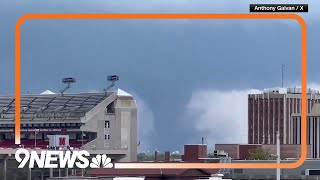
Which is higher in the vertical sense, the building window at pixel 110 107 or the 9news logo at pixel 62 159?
the building window at pixel 110 107

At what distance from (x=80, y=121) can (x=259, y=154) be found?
980 cm

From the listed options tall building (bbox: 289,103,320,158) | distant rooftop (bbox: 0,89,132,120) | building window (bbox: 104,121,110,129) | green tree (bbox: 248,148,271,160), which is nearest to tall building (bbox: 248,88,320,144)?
tall building (bbox: 289,103,320,158)

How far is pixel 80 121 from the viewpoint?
64.9m

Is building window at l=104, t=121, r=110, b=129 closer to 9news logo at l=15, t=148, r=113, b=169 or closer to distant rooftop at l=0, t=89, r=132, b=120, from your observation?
distant rooftop at l=0, t=89, r=132, b=120

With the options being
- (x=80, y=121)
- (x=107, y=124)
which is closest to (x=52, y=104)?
(x=80, y=121)

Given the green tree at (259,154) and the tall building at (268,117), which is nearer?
the green tree at (259,154)

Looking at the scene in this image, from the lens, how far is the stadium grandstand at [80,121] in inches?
2363

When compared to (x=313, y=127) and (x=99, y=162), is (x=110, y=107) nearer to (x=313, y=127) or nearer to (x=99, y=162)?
(x=313, y=127)

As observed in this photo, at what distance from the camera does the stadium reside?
60.0 m

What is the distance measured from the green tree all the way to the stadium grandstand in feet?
19.8

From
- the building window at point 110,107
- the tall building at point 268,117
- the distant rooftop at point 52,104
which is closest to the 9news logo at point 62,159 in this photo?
the distant rooftop at point 52,104

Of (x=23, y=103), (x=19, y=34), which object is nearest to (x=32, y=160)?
(x=19, y=34)

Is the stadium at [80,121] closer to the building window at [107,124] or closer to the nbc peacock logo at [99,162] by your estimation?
the building window at [107,124]

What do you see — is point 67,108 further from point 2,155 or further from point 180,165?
point 180,165
